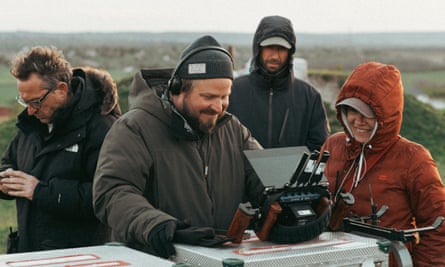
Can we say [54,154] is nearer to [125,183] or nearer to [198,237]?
[125,183]

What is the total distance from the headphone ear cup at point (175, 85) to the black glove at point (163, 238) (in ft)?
2.11

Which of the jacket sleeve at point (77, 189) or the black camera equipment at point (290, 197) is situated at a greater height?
the black camera equipment at point (290, 197)

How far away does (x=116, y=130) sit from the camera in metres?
4.18

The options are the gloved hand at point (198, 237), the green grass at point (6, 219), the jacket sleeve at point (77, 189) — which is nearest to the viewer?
the gloved hand at point (198, 237)

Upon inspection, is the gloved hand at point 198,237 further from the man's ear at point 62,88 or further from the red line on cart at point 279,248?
the man's ear at point 62,88

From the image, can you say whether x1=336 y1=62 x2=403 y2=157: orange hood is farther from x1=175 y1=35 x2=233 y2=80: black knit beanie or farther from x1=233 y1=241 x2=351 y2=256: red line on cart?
x1=233 y1=241 x2=351 y2=256: red line on cart

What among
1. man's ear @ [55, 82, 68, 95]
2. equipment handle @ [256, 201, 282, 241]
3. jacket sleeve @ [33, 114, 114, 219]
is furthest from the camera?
man's ear @ [55, 82, 68, 95]

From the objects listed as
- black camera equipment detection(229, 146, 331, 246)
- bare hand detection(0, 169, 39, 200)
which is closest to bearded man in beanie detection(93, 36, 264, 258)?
black camera equipment detection(229, 146, 331, 246)

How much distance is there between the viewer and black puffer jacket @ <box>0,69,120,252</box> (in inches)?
208

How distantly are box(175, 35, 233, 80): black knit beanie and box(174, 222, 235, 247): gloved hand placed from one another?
0.69 metres

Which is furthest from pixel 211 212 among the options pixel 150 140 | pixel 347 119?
pixel 347 119

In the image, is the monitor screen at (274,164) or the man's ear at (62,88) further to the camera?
the man's ear at (62,88)

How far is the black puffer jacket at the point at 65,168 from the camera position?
5273 mm

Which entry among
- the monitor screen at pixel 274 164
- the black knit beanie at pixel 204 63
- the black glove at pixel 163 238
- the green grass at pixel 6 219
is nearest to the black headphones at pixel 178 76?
the black knit beanie at pixel 204 63
